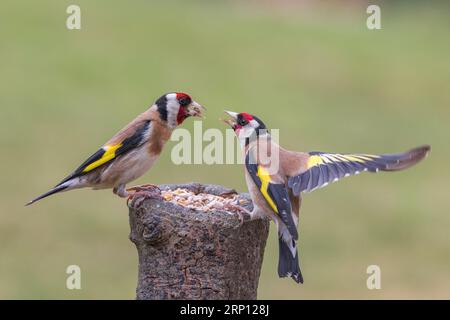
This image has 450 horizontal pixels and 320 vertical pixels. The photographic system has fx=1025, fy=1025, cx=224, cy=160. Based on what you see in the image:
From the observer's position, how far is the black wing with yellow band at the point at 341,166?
648 centimetres

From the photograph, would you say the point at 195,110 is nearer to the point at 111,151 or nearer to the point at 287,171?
the point at 111,151

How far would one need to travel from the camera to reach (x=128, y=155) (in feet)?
23.2

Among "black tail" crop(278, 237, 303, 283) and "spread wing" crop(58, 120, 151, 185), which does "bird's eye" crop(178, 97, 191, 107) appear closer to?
"spread wing" crop(58, 120, 151, 185)

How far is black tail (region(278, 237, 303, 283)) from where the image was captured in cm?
670

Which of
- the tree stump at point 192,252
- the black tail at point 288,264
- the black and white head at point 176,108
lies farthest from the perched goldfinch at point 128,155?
the black tail at point 288,264

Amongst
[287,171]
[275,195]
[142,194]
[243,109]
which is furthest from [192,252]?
[243,109]

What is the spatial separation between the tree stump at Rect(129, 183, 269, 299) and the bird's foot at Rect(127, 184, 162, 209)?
8 cm

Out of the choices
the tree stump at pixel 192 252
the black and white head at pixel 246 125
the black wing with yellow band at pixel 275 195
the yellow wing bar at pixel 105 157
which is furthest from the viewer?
the black and white head at pixel 246 125

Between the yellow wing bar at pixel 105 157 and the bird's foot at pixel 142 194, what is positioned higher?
the yellow wing bar at pixel 105 157

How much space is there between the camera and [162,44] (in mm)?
25656

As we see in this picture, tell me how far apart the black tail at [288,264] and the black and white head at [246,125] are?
2.67 feet

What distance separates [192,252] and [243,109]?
15.8 meters

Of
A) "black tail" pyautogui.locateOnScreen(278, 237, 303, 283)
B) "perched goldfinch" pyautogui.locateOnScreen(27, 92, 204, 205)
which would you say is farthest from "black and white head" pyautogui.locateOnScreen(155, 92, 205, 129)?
"black tail" pyautogui.locateOnScreen(278, 237, 303, 283)

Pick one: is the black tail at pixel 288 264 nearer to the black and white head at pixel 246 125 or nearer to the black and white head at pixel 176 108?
the black and white head at pixel 246 125
